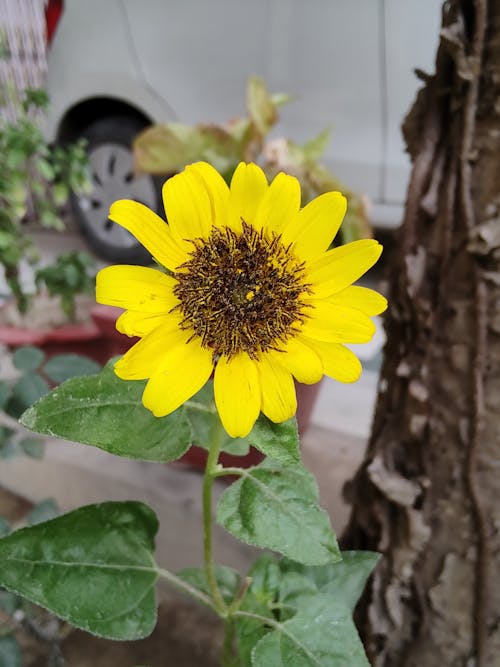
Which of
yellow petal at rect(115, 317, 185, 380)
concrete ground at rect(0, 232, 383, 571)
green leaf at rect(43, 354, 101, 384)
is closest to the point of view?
yellow petal at rect(115, 317, 185, 380)

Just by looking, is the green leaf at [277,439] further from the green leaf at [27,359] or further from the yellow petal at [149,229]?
the green leaf at [27,359]

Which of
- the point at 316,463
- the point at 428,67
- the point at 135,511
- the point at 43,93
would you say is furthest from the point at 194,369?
the point at 428,67

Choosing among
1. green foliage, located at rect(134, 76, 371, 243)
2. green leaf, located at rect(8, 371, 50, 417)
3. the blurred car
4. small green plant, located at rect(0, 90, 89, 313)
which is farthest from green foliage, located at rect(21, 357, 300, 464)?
the blurred car

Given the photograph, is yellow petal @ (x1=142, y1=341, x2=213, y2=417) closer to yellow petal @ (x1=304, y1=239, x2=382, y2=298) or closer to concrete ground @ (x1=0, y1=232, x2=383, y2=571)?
yellow petal @ (x1=304, y1=239, x2=382, y2=298)

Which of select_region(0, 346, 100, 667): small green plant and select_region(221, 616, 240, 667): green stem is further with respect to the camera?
select_region(0, 346, 100, 667): small green plant

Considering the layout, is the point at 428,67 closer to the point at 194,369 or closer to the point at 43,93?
the point at 43,93

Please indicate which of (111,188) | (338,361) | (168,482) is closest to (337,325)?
(338,361)

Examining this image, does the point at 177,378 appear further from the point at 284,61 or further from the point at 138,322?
the point at 284,61
